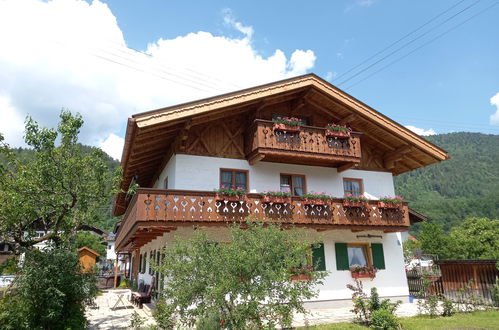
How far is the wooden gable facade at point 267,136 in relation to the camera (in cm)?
1337

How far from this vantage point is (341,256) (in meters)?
15.5

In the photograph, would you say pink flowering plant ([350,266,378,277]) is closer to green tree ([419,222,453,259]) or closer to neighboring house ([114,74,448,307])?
neighboring house ([114,74,448,307])

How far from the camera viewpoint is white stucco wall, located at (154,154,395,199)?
14188 millimetres

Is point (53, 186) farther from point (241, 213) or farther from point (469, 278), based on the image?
point (469, 278)

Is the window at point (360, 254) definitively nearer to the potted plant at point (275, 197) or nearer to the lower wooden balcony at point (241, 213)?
the lower wooden balcony at point (241, 213)

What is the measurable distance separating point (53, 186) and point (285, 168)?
8.95 m

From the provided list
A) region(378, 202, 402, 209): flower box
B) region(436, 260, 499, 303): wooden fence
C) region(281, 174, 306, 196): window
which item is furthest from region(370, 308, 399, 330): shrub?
region(281, 174, 306, 196): window

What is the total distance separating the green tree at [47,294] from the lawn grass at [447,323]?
258 inches

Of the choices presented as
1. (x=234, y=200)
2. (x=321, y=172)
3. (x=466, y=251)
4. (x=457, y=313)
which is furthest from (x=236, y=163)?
(x=466, y=251)

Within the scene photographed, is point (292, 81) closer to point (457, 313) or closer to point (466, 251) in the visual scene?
point (457, 313)

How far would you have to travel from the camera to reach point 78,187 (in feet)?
35.9

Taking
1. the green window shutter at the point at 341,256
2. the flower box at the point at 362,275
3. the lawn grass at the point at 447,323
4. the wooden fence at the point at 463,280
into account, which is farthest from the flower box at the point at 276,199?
the wooden fence at the point at 463,280

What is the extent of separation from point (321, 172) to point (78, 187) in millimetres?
10089

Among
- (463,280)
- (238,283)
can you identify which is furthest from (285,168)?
(238,283)
